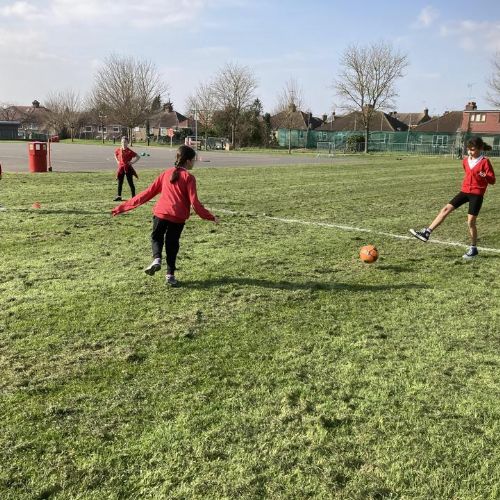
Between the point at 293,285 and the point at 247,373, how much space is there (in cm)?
247

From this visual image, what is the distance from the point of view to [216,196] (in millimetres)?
15086

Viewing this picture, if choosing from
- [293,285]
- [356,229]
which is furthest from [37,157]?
[293,285]

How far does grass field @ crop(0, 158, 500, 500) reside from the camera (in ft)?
9.27

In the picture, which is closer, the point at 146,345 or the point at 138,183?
the point at 146,345

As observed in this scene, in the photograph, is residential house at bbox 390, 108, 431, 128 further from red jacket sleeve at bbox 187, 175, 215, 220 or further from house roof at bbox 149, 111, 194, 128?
red jacket sleeve at bbox 187, 175, 215, 220

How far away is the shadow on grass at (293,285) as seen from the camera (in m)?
6.23

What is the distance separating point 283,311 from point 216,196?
10.0 metres

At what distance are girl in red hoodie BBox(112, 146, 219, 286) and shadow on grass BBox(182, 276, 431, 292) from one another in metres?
0.37

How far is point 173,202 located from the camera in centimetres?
606

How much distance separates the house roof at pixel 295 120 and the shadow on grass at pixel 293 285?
74547 mm

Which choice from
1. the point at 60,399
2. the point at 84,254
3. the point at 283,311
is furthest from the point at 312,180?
the point at 60,399

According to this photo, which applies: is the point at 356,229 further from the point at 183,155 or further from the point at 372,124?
the point at 372,124

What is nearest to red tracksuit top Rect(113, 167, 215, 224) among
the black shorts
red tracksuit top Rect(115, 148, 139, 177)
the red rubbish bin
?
the black shorts

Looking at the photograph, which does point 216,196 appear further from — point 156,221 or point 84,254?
point 156,221
